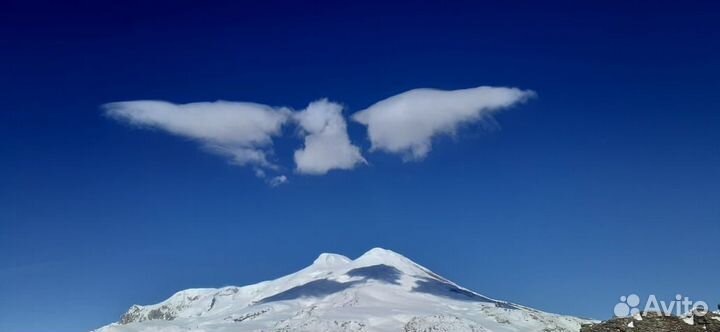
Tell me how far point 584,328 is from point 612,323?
327 cm

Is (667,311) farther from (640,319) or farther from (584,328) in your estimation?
(584,328)

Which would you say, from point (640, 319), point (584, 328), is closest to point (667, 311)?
point (640, 319)

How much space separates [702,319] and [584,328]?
1150cm

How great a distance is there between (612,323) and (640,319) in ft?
10.2

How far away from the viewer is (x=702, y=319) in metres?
64.1

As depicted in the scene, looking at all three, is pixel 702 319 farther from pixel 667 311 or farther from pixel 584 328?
pixel 584 328

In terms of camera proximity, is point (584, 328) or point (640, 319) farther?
point (584, 328)

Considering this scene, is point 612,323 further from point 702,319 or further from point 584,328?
point 702,319

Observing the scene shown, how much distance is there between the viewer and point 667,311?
65.1m

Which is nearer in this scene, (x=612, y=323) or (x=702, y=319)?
(x=702, y=319)

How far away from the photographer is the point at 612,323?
69.2m

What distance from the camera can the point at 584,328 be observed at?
71625 mm

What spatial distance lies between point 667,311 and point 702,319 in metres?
2.97

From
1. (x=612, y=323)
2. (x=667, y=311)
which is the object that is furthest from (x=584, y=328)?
(x=667, y=311)
